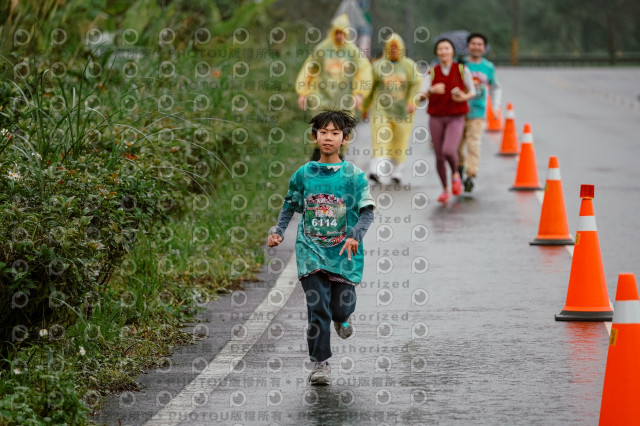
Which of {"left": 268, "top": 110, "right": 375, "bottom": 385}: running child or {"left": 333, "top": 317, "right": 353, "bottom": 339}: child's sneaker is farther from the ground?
{"left": 268, "top": 110, "right": 375, "bottom": 385}: running child

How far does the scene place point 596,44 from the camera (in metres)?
96.6

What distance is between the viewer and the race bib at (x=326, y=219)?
7180 mm

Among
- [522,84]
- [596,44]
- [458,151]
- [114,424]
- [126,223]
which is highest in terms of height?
[596,44]

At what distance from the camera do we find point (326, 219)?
7.18m

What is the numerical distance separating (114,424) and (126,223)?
1.62 metres

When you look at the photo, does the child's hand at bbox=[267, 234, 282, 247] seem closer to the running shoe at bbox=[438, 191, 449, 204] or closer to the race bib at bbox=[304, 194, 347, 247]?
the race bib at bbox=[304, 194, 347, 247]

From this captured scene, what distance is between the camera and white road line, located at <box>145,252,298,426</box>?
6.43 metres

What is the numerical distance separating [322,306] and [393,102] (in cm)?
991

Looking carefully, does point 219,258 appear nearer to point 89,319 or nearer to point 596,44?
point 89,319

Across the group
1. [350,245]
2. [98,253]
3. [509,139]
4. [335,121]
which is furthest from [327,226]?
[509,139]

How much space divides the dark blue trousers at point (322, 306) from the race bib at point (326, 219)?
20 centimetres


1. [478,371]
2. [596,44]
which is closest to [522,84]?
[478,371]

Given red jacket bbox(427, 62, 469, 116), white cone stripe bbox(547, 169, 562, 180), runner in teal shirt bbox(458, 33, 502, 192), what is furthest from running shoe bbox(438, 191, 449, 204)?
white cone stripe bbox(547, 169, 562, 180)

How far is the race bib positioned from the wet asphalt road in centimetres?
79
